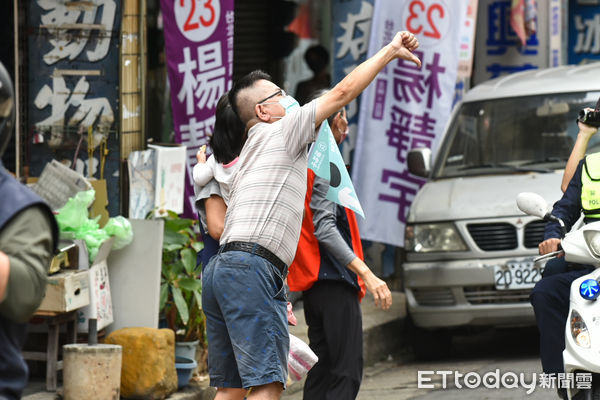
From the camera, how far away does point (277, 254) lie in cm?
425

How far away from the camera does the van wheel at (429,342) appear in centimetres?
861

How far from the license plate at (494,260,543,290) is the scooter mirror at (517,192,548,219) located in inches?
108

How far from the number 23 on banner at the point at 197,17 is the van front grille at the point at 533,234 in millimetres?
2628

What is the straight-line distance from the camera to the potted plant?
6875 millimetres

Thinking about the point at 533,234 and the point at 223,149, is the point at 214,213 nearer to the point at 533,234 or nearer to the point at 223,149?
the point at 223,149

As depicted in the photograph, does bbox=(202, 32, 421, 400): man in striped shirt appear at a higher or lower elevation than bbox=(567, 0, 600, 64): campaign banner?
lower

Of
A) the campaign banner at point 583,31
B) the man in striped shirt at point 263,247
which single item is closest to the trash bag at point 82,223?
the man in striped shirt at point 263,247

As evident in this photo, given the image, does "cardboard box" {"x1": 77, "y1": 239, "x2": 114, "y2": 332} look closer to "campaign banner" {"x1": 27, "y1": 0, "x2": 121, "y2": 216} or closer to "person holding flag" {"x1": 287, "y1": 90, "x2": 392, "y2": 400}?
"campaign banner" {"x1": 27, "y1": 0, "x2": 121, "y2": 216}

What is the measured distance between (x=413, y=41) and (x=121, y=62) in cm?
347

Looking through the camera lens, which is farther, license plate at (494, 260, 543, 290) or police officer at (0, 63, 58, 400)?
license plate at (494, 260, 543, 290)

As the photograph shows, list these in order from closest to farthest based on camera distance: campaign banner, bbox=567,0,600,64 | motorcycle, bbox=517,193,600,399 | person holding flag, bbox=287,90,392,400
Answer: motorcycle, bbox=517,193,600,399 < person holding flag, bbox=287,90,392,400 < campaign banner, bbox=567,0,600,64

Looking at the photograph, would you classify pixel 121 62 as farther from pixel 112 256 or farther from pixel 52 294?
pixel 52 294

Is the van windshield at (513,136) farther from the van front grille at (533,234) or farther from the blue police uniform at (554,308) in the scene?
the blue police uniform at (554,308)

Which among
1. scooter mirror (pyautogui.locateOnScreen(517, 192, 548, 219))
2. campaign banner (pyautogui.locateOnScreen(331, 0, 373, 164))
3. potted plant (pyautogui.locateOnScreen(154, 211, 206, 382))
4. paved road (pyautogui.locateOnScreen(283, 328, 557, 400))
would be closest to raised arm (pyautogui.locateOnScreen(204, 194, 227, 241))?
scooter mirror (pyautogui.locateOnScreen(517, 192, 548, 219))
